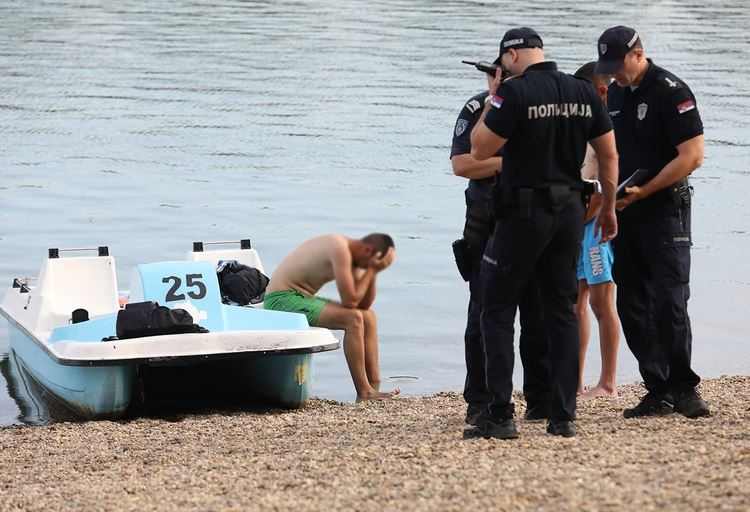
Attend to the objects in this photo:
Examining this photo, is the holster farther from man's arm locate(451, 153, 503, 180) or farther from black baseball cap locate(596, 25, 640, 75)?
black baseball cap locate(596, 25, 640, 75)

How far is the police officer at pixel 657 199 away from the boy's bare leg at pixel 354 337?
7.85ft

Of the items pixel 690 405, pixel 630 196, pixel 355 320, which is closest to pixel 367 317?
pixel 355 320

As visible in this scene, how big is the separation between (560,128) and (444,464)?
4.91 ft

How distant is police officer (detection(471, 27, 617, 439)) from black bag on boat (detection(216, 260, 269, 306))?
380 cm

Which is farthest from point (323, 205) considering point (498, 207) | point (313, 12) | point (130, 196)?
point (313, 12)

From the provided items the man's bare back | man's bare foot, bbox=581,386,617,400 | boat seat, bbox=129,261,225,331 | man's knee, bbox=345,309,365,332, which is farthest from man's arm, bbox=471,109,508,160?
boat seat, bbox=129,261,225,331

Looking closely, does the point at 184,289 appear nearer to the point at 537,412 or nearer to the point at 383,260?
the point at 383,260

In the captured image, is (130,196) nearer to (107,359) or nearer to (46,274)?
(46,274)

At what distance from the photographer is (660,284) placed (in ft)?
24.3

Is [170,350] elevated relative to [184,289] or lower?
lower

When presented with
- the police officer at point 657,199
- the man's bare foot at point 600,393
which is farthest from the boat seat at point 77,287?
A: the police officer at point 657,199

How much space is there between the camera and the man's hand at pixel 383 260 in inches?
341

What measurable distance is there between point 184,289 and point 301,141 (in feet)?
45.4

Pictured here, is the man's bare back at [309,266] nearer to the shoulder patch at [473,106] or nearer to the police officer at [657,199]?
the shoulder patch at [473,106]
